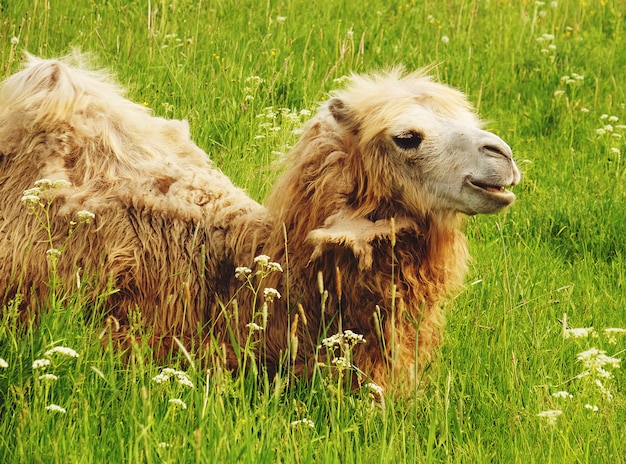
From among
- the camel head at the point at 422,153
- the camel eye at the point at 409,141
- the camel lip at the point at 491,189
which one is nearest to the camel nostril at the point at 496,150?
the camel head at the point at 422,153

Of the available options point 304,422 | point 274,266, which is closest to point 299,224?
point 274,266

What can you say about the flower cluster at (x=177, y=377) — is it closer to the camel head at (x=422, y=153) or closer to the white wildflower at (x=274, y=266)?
the white wildflower at (x=274, y=266)

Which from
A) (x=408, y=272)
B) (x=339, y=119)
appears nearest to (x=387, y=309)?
(x=408, y=272)

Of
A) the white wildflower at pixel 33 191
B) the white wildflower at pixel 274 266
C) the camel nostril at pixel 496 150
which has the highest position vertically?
the camel nostril at pixel 496 150

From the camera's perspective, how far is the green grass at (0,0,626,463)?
3092mm

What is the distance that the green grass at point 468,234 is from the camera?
309cm

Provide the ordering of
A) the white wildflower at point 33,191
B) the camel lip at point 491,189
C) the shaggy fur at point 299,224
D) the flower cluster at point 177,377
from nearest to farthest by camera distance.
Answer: the flower cluster at point 177,377 → the white wildflower at point 33,191 → the camel lip at point 491,189 → the shaggy fur at point 299,224

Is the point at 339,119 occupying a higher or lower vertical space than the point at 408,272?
higher

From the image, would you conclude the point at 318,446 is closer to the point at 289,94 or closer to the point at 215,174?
the point at 215,174

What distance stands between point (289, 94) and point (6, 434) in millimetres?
4055

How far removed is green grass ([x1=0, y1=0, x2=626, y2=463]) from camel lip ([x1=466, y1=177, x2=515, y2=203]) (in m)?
0.30

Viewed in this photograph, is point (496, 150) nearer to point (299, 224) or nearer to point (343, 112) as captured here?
point (343, 112)

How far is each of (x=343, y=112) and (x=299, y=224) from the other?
52 centimetres

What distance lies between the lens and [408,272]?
4.00 metres
